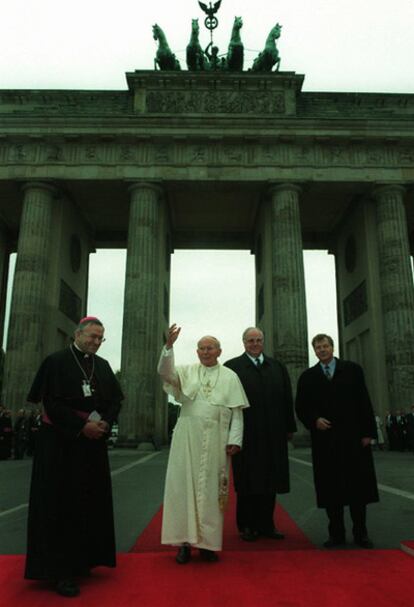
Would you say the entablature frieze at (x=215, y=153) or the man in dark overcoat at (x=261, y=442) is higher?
the entablature frieze at (x=215, y=153)

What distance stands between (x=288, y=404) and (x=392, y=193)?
22215mm

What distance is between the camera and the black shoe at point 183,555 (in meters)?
4.32

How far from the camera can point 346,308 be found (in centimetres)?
3003

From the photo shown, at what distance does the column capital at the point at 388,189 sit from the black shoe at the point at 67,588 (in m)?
25.1

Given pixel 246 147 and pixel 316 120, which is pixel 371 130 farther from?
pixel 246 147

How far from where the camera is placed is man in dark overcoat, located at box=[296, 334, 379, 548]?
5133 millimetres

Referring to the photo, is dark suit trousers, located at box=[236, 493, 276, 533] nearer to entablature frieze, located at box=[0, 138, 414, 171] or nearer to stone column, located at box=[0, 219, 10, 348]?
entablature frieze, located at box=[0, 138, 414, 171]

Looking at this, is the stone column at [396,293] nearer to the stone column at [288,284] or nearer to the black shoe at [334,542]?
the stone column at [288,284]

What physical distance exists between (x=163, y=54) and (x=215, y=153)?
7265 mm

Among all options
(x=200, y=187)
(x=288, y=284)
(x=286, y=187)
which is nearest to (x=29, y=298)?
(x=200, y=187)

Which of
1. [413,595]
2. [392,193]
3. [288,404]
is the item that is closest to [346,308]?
[392,193]

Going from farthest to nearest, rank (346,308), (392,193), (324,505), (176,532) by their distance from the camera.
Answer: (346,308) → (392,193) → (324,505) → (176,532)

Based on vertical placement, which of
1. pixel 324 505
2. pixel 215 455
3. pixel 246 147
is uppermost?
pixel 246 147

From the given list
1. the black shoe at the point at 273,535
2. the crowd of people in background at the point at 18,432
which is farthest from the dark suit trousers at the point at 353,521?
the crowd of people in background at the point at 18,432
